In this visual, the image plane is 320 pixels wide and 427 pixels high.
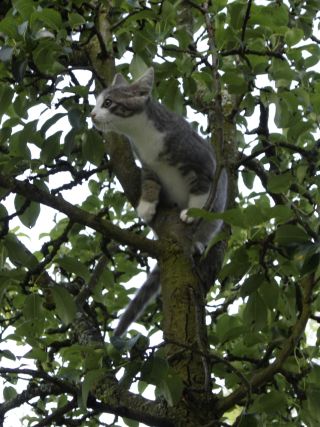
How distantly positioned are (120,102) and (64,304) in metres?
2.23

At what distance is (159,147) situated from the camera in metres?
5.11

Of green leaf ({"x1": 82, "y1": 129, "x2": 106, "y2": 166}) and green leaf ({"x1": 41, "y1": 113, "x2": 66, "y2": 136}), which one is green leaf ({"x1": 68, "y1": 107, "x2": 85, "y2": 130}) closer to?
green leaf ({"x1": 41, "y1": 113, "x2": 66, "y2": 136})

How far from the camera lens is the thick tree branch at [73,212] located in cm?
310

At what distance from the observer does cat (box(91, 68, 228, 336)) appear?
Result: 4559 mm

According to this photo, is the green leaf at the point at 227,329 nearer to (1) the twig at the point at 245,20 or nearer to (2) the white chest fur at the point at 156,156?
(1) the twig at the point at 245,20

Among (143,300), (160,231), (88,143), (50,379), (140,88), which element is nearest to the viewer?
(50,379)

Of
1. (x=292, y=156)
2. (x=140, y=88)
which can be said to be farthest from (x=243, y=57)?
(x=140, y=88)

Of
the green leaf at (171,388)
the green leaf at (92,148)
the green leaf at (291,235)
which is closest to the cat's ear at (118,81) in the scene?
the green leaf at (92,148)

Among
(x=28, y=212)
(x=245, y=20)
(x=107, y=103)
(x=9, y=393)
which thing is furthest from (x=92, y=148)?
A: (x=9, y=393)

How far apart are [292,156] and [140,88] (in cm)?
133

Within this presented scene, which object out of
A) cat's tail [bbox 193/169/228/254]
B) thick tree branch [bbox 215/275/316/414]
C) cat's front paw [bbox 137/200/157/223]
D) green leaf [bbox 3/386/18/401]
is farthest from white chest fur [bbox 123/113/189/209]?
thick tree branch [bbox 215/275/316/414]

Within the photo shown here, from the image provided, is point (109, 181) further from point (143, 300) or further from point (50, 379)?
point (50, 379)

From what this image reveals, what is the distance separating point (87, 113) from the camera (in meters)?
3.96

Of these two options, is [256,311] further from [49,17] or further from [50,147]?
[49,17]
